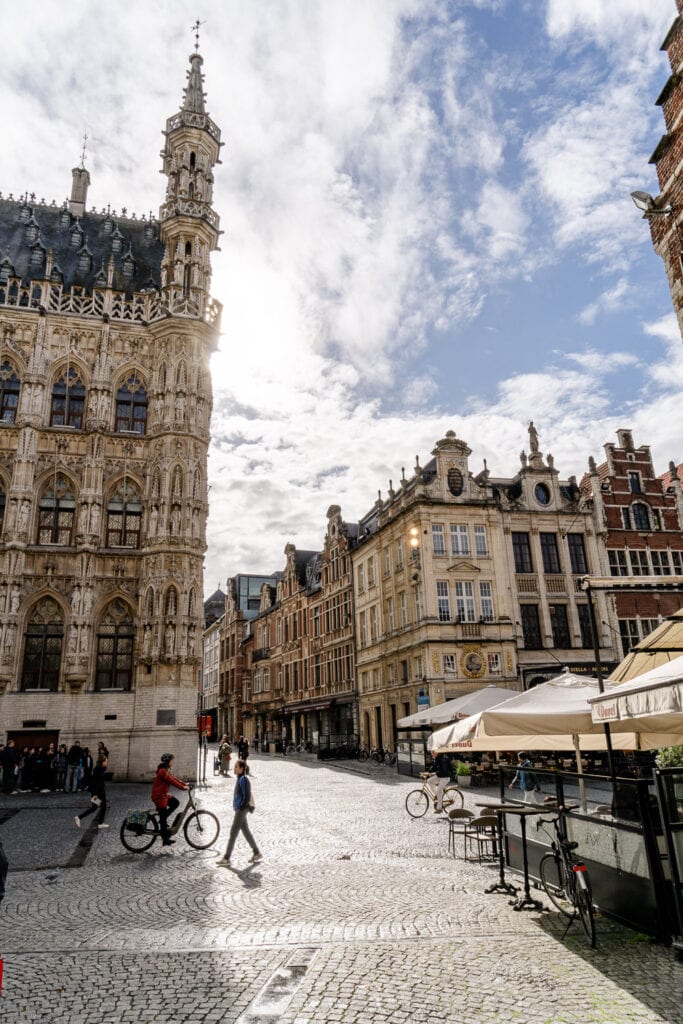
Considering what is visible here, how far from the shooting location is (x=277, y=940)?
23.7 feet

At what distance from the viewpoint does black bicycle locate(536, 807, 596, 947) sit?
7.02 meters

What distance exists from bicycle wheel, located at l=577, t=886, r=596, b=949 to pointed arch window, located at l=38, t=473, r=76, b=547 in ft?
85.2

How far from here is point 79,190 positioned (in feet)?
126

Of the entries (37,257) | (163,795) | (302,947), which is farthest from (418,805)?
(37,257)

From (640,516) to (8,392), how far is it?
34756mm

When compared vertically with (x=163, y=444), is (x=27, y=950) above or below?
below

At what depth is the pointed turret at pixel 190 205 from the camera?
32625 mm

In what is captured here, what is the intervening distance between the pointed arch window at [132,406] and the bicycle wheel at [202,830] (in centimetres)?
2043

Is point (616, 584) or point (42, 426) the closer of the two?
point (616, 584)

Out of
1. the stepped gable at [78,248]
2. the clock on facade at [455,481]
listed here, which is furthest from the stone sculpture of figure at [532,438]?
the stepped gable at [78,248]

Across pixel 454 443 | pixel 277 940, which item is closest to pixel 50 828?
pixel 277 940

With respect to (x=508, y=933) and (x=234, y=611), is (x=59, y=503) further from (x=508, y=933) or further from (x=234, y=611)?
(x=234, y=611)

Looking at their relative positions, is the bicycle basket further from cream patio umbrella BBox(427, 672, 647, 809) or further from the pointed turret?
the pointed turret

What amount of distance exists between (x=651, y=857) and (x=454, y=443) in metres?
33.9
